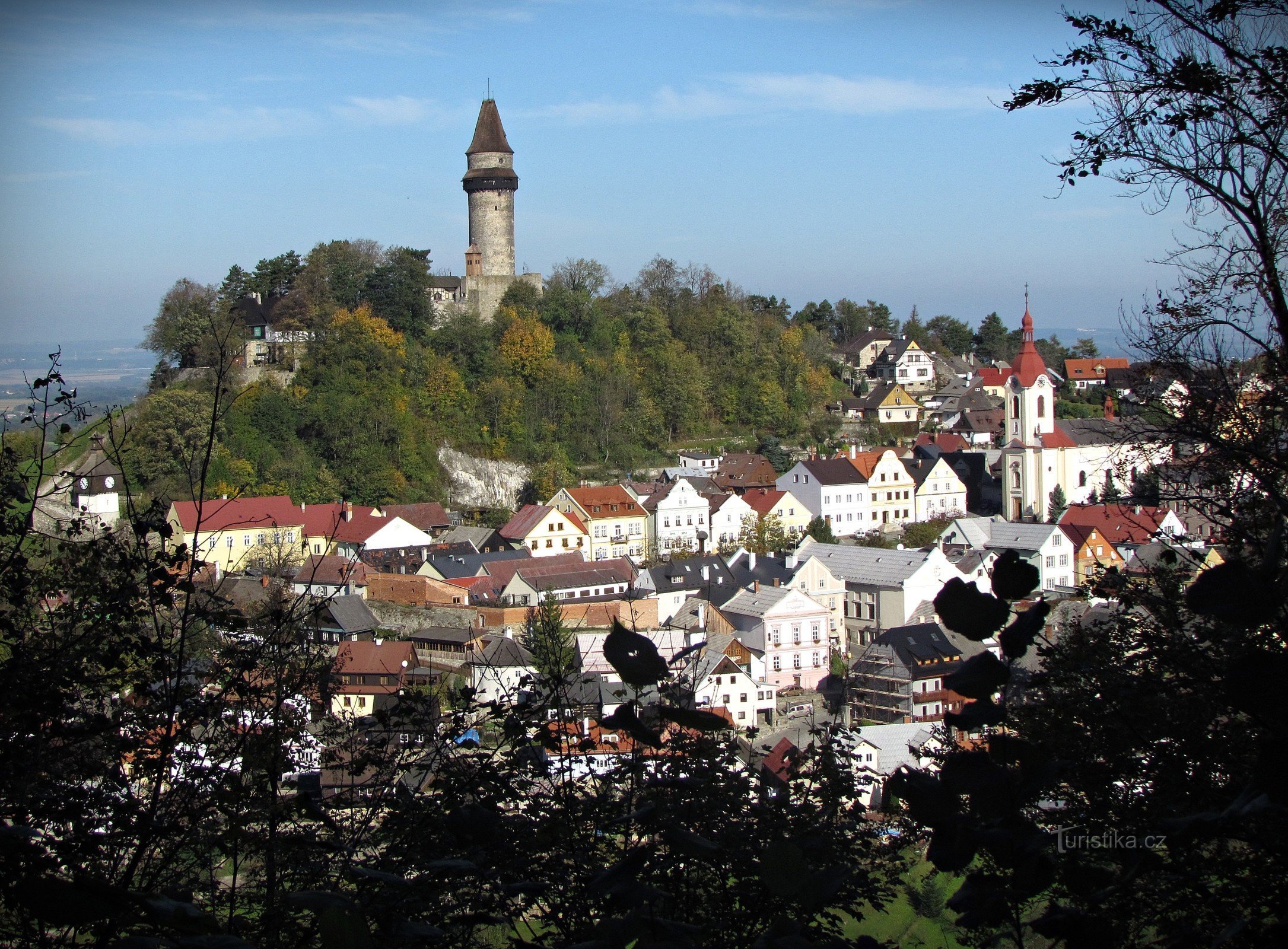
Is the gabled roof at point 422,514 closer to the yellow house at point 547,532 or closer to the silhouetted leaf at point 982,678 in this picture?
the yellow house at point 547,532

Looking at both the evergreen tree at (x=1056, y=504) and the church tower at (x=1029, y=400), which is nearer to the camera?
the evergreen tree at (x=1056, y=504)

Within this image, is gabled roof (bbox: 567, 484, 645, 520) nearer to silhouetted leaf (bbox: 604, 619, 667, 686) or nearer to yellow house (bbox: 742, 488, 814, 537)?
yellow house (bbox: 742, 488, 814, 537)

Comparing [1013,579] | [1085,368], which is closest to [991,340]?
[1085,368]

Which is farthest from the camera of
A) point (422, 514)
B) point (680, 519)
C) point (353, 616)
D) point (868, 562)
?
point (680, 519)

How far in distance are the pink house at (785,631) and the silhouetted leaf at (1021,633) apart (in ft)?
60.4

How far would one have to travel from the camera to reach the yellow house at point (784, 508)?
104ft

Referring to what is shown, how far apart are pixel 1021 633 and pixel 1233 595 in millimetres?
316

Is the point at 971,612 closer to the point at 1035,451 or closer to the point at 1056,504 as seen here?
the point at 1056,504

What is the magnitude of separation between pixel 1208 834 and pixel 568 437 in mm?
34001

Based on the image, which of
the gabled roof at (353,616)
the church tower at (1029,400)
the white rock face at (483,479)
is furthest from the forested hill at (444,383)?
the church tower at (1029,400)

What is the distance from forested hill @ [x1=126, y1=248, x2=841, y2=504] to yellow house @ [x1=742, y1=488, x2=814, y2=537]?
491cm

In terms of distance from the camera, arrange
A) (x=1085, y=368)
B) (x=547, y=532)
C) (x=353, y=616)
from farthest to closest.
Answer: (x=1085, y=368) → (x=547, y=532) → (x=353, y=616)

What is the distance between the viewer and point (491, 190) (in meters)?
38.3

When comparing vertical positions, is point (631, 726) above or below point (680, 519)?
above
